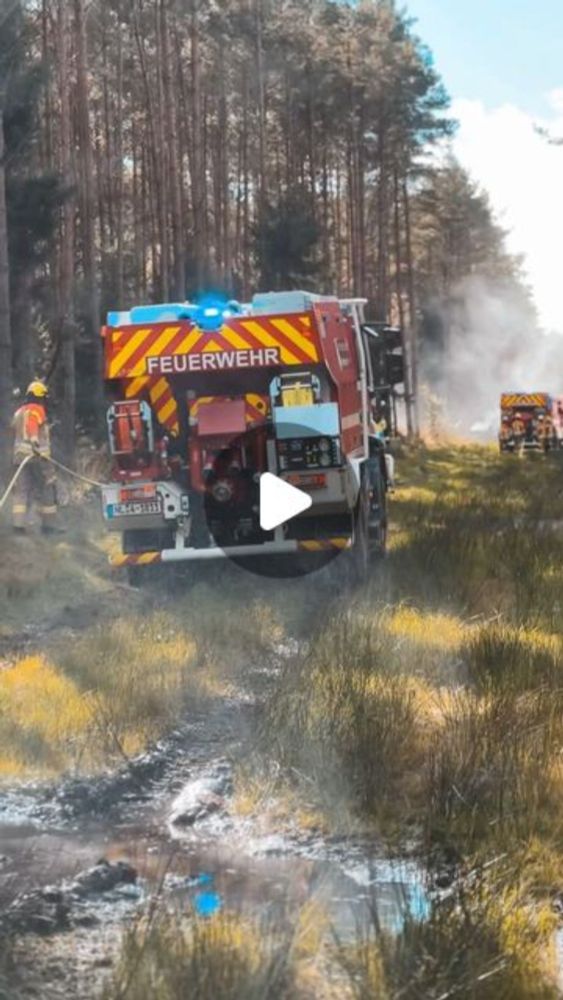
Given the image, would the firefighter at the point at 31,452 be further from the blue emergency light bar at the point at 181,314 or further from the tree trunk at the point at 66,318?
the tree trunk at the point at 66,318

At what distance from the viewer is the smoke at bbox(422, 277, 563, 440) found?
82.1m

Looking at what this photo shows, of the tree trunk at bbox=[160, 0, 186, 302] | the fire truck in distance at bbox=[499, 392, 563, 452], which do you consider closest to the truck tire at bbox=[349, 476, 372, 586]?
the tree trunk at bbox=[160, 0, 186, 302]

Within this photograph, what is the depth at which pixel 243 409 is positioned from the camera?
10836 millimetres

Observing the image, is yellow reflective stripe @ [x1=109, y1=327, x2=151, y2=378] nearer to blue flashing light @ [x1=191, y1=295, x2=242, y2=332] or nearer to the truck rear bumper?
blue flashing light @ [x1=191, y1=295, x2=242, y2=332]

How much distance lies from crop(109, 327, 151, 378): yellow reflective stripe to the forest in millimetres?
7260

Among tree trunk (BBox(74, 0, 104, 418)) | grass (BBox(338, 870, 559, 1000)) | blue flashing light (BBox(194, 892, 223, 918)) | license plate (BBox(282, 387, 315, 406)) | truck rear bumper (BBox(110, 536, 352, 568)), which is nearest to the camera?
grass (BBox(338, 870, 559, 1000))

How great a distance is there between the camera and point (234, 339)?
35.4 ft

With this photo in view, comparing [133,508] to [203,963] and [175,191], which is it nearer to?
[203,963]

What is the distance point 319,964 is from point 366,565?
8.24 meters

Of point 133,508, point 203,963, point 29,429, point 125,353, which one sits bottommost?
point 203,963

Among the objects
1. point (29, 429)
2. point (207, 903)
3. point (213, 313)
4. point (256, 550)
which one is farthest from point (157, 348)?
point (207, 903)

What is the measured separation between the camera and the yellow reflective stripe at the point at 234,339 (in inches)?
424

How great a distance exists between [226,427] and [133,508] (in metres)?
0.99
